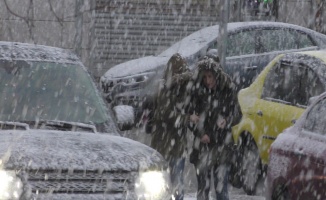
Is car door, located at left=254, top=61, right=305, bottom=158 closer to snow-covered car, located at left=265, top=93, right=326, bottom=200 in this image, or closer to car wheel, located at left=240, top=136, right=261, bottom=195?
car wheel, located at left=240, top=136, right=261, bottom=195

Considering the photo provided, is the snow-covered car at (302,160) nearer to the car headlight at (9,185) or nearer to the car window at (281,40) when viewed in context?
the car headlight at (9,185)

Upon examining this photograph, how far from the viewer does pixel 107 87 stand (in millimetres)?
19766

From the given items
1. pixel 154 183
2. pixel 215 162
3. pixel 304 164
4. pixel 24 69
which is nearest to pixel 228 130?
pixel 215 162

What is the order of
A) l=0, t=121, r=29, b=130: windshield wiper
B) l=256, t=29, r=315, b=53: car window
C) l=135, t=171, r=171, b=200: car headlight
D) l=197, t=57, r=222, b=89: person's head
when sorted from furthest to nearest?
1. l=256, t=29, r=315, b=53: car window
2. l=197, t=57, r=222, b=89: person's head
3. l=0, t=121, r=29, b=130: windshield wiper
4. l=135, t=171, r=171, b=200: car headlight

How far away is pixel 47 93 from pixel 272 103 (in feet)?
14.4

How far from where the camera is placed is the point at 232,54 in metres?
20.0

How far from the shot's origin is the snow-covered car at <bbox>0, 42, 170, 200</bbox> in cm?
745

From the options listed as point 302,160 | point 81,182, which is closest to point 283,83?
point 302,160

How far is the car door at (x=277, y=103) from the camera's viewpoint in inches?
490

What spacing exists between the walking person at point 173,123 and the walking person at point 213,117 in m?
0.11

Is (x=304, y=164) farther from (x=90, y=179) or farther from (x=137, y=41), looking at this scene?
(x=137, y=41)

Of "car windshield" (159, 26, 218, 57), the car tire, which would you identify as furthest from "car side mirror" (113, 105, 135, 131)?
"car windshield" (159, 26, 218, 57)

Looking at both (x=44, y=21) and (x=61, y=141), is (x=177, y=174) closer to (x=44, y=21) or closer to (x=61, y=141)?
(x=61, y=141)

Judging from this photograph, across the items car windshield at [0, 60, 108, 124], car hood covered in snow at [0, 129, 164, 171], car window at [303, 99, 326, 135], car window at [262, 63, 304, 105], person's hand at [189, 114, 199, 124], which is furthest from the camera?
car window at [262, 63, 304, 105]
